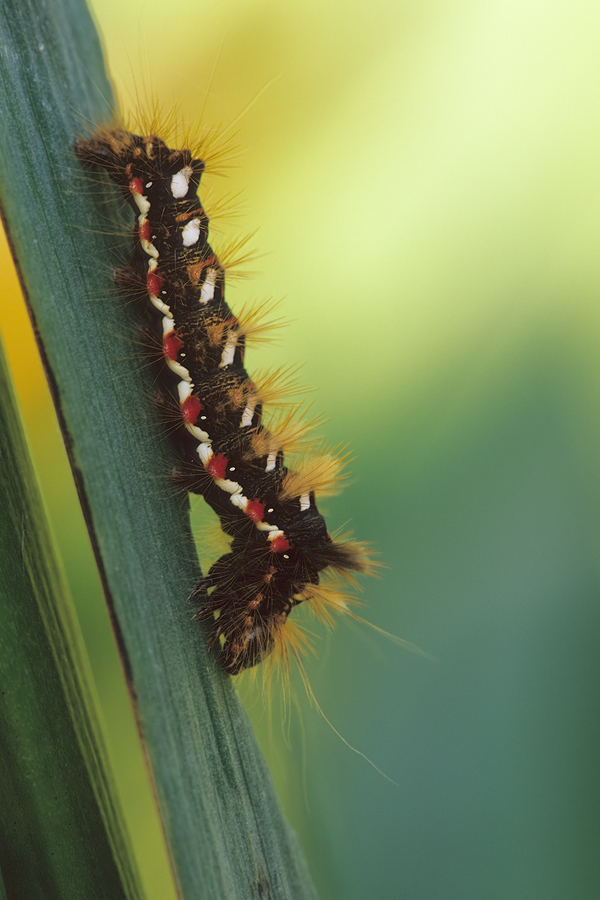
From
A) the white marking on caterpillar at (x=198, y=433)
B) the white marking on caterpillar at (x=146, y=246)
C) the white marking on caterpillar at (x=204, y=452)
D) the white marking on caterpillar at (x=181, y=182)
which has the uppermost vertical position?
the white marking on caterpillar at (x=181, y=182)

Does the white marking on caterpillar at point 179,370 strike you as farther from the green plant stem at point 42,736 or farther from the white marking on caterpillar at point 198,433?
the green plant stem at point 42,736

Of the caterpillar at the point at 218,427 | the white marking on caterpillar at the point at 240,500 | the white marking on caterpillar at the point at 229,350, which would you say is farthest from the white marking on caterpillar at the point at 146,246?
the white marking on caterpillar at the point at 240,500

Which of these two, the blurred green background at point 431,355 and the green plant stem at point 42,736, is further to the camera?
the blurred green background at point 431,355

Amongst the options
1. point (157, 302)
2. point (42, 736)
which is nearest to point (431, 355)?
point (157, 302)

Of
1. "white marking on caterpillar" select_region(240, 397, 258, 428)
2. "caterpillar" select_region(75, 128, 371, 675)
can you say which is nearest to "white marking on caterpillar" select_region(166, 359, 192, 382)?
"caterpillar" select_region(75, 128, 371, 675)

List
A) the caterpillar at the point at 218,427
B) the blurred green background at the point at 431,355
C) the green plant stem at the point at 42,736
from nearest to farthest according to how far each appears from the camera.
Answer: the green plant stem at the point at 42,736
the caterpillar at the point at 218,427
the blurred green background at the point at 431,355

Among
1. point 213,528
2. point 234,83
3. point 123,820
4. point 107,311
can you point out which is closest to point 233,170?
point 234,83
